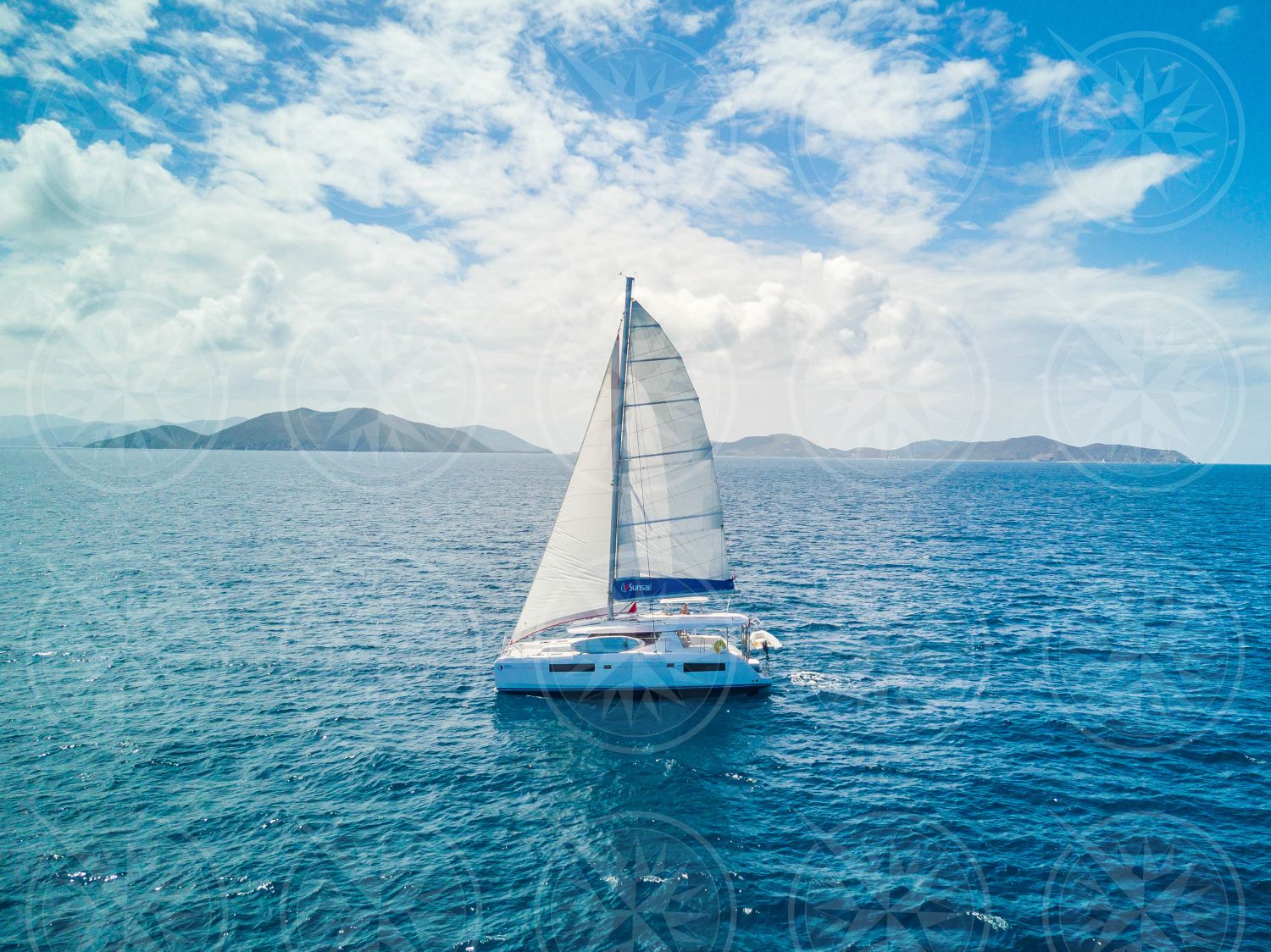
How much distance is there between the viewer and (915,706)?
122 ft

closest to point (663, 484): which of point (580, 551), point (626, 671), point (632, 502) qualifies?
point (632, 502)

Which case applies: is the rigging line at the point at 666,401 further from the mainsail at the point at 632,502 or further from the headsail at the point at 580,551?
the headsail at the point at 580,551

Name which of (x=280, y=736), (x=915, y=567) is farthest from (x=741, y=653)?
(x=915, y=567)

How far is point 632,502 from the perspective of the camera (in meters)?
40.0

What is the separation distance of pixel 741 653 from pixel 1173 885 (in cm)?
2122

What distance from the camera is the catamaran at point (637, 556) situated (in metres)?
38.4

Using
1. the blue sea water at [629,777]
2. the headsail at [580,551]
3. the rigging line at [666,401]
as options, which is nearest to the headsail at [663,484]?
the rigging line at [666,401]

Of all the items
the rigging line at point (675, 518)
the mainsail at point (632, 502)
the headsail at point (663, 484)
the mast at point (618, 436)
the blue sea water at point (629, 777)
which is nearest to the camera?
the blue sea water at point (629, 777)

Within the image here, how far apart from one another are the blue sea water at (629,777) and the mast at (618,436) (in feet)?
27.6

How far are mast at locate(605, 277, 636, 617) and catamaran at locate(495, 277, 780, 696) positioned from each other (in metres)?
0.06

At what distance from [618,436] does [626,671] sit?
13.9m

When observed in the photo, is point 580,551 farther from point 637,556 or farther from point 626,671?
point 626,671

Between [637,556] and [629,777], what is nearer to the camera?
[629,777]

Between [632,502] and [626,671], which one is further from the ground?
[632,502]
